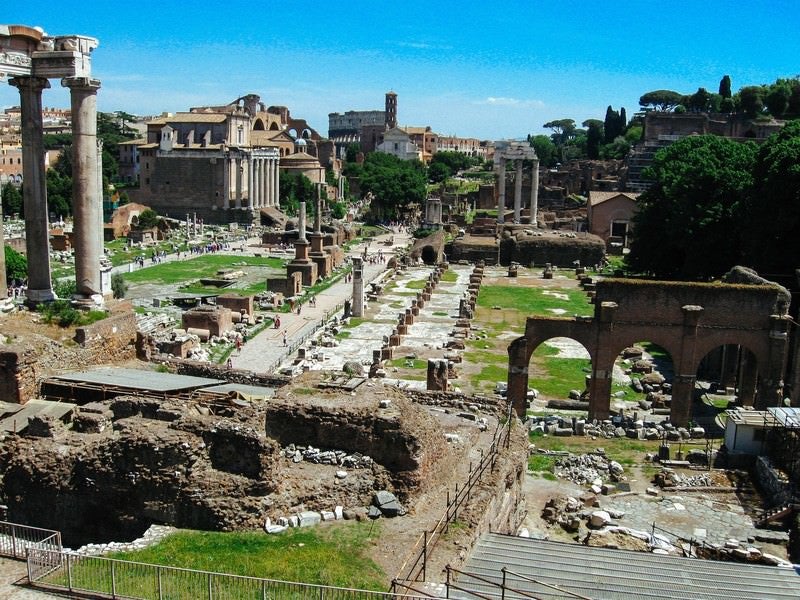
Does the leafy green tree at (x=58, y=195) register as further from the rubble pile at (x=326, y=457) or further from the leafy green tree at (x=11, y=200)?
the rubble pile at (x=326, y=457)

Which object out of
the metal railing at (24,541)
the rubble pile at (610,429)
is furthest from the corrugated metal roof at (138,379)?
the rubble pile at (610,429)

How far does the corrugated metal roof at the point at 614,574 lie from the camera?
43.6 ft

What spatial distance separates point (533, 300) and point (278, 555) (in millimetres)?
42159

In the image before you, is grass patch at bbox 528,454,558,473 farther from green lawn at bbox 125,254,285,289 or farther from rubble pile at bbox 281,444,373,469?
green lawn at bbox 125,254,285,289

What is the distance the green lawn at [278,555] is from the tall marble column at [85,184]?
40.9 feet

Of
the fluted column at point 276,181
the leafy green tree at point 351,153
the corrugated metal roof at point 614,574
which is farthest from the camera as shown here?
the leafy green tree at point 351,153

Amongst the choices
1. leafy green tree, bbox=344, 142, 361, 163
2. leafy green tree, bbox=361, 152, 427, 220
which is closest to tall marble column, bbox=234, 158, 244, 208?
leafy green tree, bbox=361, 152, 427, 220

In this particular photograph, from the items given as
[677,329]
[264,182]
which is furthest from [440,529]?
[264,182]

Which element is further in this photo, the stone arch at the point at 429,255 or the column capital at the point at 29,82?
the stone arch at the point at 429,255

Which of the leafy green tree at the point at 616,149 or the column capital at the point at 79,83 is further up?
the leafy green tree at the point at 616,149

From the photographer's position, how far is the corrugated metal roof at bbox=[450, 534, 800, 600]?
13.3m

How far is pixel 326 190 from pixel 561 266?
59.5 metres

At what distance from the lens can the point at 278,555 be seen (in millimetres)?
12680

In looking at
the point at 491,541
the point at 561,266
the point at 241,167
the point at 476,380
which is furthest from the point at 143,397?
the point at 241,167
